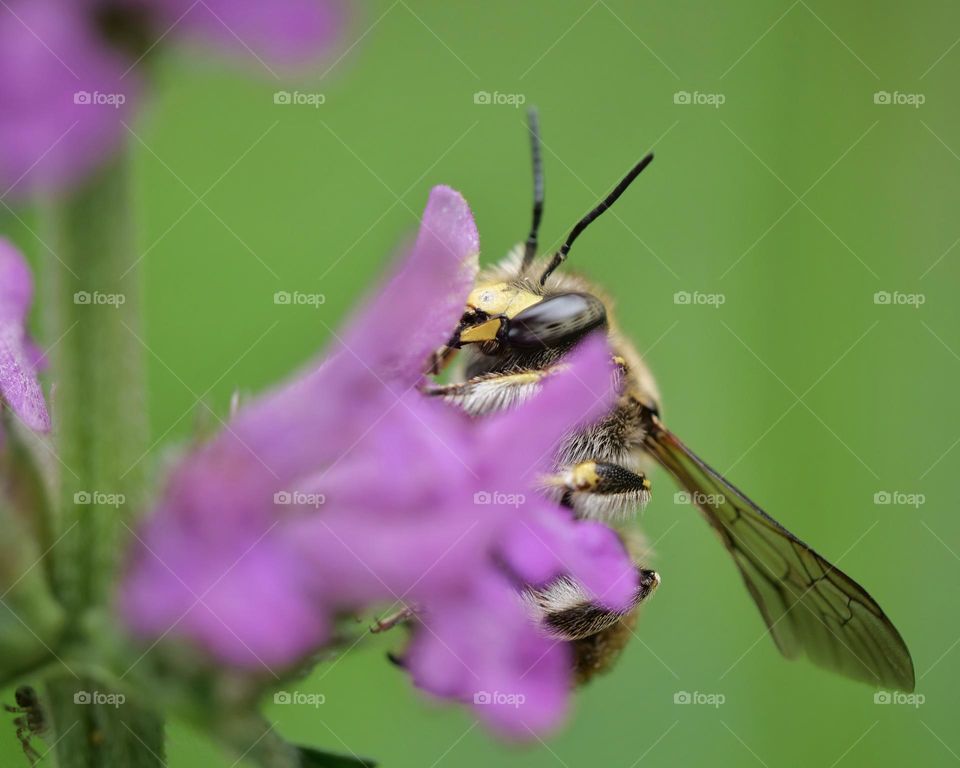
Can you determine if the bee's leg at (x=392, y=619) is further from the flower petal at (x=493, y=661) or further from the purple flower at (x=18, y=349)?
the purple flower at (x=18, y=349)

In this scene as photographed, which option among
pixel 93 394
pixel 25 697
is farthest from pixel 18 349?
pixel 25 697

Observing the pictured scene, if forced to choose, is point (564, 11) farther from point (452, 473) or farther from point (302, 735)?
point (452, 473)

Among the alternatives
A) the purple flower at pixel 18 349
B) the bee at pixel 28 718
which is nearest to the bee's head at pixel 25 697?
the bee at pixel 28 718

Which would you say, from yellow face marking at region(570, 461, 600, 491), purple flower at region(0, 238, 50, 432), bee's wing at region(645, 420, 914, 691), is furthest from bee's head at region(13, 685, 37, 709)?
bee's wing at region(645, 420, 914, 691)

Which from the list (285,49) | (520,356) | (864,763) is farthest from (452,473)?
(864,763)

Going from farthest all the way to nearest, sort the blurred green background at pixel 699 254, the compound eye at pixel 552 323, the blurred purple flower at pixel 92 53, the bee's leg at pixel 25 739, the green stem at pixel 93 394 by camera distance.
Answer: the blurred green background at pixel 699 254 → the compound eye at pixel 552 323 → the bee's leg at pixel 25 739 → the green stem at pixel 93 394 → the blurred purple flower at pixel 92 53

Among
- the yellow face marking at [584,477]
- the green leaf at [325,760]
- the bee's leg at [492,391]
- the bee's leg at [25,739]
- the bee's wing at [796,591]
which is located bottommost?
the bee's leg at [25,739]

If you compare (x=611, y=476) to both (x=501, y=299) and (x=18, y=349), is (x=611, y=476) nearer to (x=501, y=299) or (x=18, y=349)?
(x=501, y=299)
